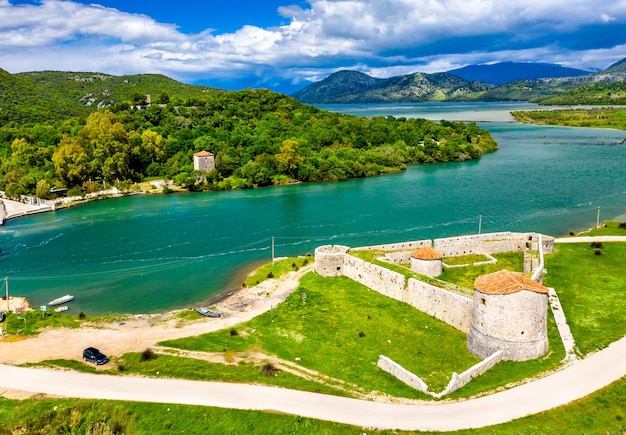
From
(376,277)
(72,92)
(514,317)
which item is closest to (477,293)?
(514,317)

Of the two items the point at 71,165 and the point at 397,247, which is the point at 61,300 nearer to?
the point at 397,247

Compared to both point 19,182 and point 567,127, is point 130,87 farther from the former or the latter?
point 567,127

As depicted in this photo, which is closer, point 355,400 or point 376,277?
point 355,400

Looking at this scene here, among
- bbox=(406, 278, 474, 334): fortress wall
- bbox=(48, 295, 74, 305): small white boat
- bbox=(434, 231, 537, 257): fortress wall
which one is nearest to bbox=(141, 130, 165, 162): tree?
bbox=(48, 295, 74, 305): small white boat

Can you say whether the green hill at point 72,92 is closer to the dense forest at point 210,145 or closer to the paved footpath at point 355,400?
the dense forest at point 210,145

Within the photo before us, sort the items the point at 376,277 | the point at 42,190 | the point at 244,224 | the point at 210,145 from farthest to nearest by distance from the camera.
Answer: the point at 210,145 → the point at 42,190 → the point at 244,224 → the point at 376,277

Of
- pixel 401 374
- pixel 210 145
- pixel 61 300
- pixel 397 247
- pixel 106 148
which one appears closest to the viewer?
pixel 401 374
